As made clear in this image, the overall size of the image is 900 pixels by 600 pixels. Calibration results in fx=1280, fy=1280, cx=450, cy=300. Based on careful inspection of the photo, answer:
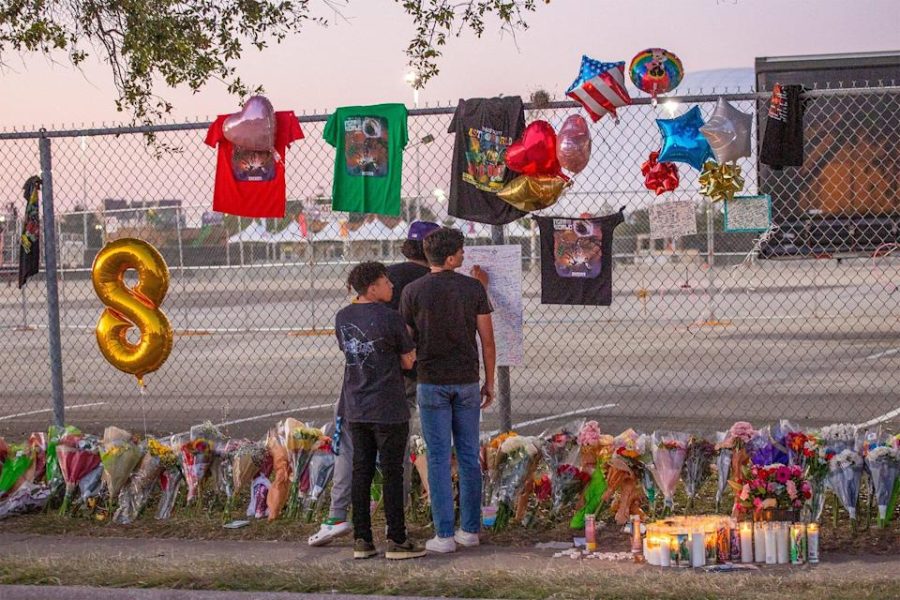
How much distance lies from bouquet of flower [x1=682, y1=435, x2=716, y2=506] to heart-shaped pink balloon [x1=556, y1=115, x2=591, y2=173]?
5.91ft

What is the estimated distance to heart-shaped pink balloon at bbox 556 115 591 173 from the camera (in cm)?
770

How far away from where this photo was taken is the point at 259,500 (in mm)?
7934

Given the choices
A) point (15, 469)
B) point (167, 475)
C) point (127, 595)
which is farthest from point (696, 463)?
point (15, 469)

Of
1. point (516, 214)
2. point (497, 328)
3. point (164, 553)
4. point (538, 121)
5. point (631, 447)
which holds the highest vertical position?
point (538, 121)

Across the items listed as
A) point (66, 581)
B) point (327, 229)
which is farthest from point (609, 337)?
point (66, 581)

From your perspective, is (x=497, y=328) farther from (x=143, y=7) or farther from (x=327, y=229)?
(x=327, y=229)

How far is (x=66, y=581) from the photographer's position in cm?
641

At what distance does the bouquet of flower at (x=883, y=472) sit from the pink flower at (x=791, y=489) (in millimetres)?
596

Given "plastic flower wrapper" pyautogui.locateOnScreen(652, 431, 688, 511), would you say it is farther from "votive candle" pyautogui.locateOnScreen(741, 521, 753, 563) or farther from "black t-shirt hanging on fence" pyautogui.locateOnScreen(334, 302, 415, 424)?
"black t-shirt hanging on fence" pyautogui.locateOnScreen(334, 302, 415, 424)

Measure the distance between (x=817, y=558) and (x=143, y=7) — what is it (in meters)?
6.65

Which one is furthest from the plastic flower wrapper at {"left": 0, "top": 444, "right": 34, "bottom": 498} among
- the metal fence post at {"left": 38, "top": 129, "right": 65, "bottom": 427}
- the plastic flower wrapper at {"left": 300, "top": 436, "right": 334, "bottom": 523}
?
the plastic flower wrapper at {"left": 300, "top": 436, "right": 334, "bottom": 523}

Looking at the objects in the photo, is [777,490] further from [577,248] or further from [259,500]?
[259,500]

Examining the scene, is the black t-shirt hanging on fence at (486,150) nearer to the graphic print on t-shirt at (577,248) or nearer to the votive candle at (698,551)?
the graphic print on t-shirt at (577,248)

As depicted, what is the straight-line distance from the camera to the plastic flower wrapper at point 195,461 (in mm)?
8023
